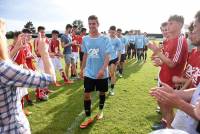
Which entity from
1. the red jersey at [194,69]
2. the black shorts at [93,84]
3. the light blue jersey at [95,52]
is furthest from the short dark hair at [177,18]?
the black shorts at [93,84]

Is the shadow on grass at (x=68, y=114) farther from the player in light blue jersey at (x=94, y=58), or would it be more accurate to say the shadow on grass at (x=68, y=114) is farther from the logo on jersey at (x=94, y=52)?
the logo on jersey at (x=94, y=52)

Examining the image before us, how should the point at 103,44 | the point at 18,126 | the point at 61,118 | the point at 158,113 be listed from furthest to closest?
the point at 158,113
the point at 61,118
the point at 103,44
the point at 18,126

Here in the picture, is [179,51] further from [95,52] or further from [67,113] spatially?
[67,113]

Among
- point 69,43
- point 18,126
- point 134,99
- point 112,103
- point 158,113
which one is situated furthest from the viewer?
point 69,43

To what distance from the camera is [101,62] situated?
646cm

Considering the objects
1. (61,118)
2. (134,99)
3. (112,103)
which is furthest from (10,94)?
(134,99)

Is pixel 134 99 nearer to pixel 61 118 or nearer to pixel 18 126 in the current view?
pixel 61 118

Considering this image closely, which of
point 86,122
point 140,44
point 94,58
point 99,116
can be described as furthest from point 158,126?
point 140,44

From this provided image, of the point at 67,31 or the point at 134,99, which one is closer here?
the point at 134,99

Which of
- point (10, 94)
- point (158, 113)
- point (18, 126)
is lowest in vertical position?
point (158, 113)

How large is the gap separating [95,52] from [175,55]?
184cm

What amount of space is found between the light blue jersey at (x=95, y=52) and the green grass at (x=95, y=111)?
3.81ft

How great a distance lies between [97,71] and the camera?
6.46 metres

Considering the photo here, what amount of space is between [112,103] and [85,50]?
7.99 feet
